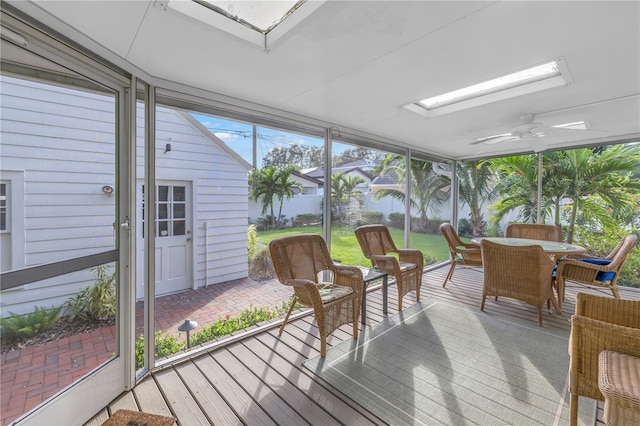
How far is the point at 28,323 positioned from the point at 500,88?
3848mm

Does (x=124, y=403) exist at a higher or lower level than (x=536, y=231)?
lower

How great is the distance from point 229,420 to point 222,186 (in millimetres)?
2579

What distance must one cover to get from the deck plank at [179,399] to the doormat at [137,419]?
9 cm

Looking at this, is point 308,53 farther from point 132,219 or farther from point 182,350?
point 182,350

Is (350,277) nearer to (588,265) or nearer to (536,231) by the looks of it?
(588,265)

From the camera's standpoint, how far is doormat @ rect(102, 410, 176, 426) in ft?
5.49

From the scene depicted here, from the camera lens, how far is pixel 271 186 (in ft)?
11.2

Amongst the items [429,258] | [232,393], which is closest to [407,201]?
[429,258]

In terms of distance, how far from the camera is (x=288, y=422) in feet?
5.62

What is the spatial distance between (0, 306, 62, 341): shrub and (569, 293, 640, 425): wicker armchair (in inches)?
111

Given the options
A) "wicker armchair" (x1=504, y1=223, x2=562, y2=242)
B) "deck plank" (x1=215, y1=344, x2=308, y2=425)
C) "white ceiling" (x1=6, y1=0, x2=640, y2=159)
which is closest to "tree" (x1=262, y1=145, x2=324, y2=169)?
"white ceiling" (x1=6, y1=0, x2=640, y2=159)

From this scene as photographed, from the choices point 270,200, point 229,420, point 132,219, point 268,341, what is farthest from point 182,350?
point 270,200

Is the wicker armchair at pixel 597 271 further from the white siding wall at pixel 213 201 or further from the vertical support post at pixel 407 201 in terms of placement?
the white siding wall at pixel 213 201

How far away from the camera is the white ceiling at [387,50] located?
1.45 metres
